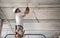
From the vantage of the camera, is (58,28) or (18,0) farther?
(18,0)

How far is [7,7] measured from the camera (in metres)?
2.25

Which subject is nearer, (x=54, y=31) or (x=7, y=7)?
(x=54, y=31)

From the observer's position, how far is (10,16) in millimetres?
2189

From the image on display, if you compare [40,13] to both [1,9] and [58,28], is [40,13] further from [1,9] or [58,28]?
[1,9]

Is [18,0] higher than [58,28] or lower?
higher

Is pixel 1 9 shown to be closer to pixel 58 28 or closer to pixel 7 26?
pixel 7 26

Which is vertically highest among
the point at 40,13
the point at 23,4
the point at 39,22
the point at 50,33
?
the point at 23,4

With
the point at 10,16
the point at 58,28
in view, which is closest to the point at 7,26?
the point at 10,16

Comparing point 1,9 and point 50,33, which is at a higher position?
point 1,9

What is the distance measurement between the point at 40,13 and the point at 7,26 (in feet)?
1.83

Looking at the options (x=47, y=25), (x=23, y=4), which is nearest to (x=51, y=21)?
(x=47, y=25)

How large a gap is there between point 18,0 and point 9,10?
0.73 ft

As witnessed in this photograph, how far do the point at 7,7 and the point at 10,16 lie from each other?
170 millimetres

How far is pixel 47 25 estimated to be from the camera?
2096 millimetres
